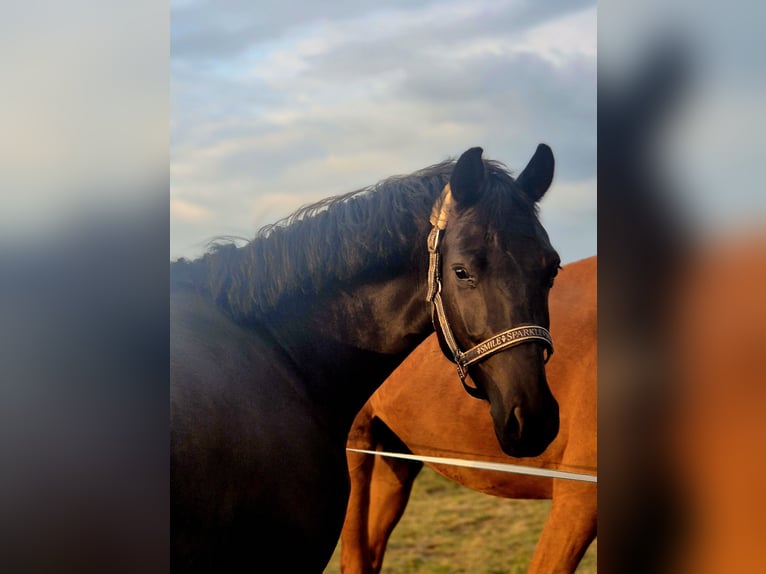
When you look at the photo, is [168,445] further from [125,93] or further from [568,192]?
[568,192]

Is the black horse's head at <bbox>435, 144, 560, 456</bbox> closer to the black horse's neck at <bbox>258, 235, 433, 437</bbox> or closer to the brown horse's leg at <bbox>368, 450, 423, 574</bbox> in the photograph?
the black horse's neck at <bbox>258, 235, 433, 437</bbox>

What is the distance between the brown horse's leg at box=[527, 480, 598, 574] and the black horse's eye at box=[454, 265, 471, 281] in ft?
1.98

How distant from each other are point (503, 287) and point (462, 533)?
0.72 m

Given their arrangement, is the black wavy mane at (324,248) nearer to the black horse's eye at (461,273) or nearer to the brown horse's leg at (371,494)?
the black horse's eye at (461,273)

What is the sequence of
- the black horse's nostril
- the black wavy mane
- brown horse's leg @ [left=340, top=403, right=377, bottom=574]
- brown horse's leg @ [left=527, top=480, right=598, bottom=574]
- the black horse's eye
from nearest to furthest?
1. brown horse's leg @ [left=527, top=480, right=598, bottom=574]
2. the black horse's nostril
3. the black horse's eye
4. the black wavy mane
5. brown horse's leg @ [left=340, top=403, right=377, bottom=574]

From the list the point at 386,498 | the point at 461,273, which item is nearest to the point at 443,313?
the point at 461,273

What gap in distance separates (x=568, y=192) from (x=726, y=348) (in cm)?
63

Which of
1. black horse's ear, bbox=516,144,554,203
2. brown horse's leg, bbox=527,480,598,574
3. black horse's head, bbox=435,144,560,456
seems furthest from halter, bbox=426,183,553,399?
brown horse's leg, bbox=527,480,598,574

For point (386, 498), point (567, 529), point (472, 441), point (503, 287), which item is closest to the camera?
point (567, 529)

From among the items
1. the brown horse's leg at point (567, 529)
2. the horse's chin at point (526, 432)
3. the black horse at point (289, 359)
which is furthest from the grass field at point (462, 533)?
the black horse at point (289, 359)

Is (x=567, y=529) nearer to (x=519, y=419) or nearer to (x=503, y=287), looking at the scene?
(x=519, y=419)

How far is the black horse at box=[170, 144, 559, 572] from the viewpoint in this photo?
2463 mm

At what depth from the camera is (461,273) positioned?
7.63 feet

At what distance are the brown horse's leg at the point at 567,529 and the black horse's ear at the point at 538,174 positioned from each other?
0.77 metres
